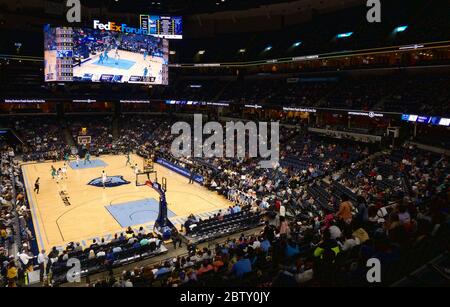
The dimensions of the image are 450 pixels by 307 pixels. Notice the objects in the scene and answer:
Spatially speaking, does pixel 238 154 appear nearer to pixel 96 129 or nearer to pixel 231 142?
pixel 231 142

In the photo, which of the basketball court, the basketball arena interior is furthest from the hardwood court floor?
the basketball court

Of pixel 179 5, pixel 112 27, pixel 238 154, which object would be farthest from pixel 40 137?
pixel 179 5

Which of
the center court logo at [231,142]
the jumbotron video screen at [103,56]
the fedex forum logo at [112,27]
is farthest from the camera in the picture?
the fedex forum logo at [112,27]

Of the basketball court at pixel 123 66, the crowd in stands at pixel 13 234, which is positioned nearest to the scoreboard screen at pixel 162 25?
the basketball court at pixel 123 66

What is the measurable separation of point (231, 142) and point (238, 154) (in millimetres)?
3520

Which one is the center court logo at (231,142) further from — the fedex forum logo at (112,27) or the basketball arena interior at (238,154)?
the fedex forum logo at (112,27)

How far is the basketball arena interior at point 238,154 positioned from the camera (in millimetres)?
9133

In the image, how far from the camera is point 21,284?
487 inches

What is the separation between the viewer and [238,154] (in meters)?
32.5

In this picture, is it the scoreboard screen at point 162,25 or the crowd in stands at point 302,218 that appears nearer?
the crowd in stands at point 302,218

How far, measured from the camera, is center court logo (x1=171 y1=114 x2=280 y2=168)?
3200 centimetres

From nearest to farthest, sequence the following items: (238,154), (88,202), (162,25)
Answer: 1. (88,202)
2. (238,154)
3. (162,25)

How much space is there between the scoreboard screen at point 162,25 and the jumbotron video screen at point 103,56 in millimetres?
5862
